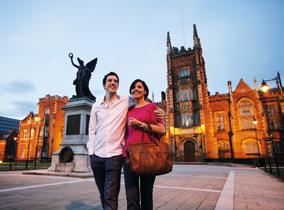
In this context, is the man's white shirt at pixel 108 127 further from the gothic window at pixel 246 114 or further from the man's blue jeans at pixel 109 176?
the gothic window at pixel 246 114

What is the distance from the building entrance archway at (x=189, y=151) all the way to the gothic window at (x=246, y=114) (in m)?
9.22

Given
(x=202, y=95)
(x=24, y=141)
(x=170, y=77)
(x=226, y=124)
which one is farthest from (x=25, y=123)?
(x=226, y=124)

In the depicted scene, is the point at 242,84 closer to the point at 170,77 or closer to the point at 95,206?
the point at 170,77

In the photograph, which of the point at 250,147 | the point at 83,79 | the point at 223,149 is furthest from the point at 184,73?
the point at 83,79

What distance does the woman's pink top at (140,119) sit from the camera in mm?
2260

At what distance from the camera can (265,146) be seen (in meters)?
31.5

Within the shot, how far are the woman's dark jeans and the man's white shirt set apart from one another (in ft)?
0.92

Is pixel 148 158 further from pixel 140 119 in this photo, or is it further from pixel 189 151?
pixel 189 151

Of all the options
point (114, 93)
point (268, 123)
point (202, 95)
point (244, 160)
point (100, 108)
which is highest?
point (202, 95)

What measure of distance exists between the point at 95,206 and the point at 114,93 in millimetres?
2781

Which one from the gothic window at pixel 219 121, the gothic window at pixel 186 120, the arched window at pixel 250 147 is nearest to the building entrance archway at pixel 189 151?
the gothic window at pixel 186 120

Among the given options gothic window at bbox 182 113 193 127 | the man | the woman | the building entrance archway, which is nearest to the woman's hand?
the woman

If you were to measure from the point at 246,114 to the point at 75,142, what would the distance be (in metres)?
32.3

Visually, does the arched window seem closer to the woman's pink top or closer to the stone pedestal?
the stone pedestal
